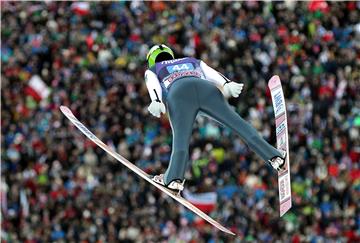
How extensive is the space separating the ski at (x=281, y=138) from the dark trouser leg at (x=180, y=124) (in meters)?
1.18

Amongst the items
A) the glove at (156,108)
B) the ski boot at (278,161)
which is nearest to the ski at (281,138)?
the ski boot at (278,161)

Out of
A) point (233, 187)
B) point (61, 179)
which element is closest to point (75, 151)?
point (61, 179)

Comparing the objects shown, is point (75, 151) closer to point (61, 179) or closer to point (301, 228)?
point (61, 179)

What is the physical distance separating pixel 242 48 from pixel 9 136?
5413mm

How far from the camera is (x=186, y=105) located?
12.3 meters

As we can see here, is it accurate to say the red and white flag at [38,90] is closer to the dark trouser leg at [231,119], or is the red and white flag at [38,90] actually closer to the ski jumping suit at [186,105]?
the ski jumping suit at [186,105]

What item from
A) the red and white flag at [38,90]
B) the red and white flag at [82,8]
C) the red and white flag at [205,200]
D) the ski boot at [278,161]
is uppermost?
the red and white flag at [82,8]

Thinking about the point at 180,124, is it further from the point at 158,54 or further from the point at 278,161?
the point at 278,161

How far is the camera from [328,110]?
22156mm

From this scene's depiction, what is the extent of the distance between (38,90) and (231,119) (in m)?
12.1

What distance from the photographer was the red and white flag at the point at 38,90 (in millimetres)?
23922

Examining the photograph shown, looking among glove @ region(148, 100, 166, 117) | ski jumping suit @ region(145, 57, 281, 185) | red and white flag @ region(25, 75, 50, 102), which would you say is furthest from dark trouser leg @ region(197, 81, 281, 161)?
red and white flag @ region(25, 75, 50, 102)

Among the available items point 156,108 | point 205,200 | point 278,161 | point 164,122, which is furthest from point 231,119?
point 164,122

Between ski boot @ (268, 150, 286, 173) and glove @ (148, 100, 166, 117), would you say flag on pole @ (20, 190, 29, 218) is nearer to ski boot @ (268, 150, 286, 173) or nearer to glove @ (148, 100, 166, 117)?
ski boot @ (268, 150, 286, 173)
